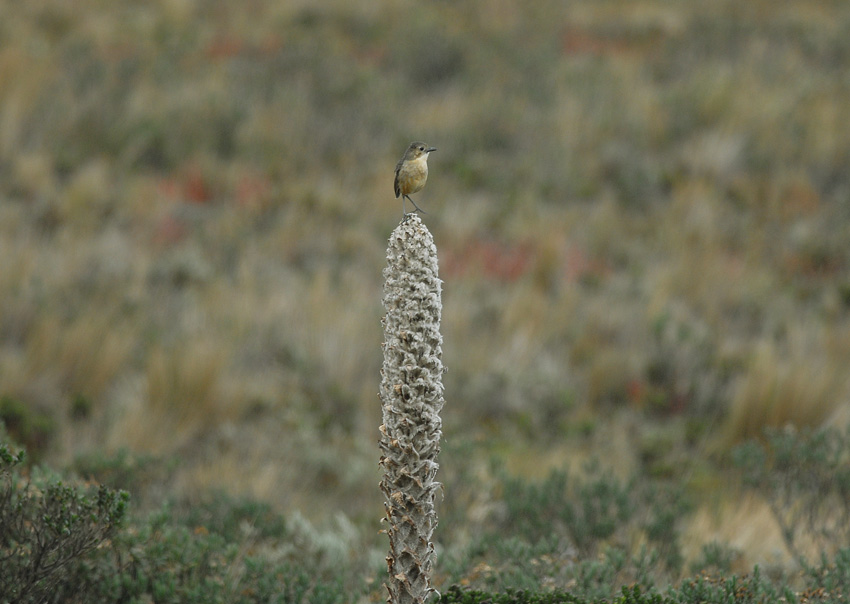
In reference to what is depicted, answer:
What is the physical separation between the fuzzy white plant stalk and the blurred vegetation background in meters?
2.37

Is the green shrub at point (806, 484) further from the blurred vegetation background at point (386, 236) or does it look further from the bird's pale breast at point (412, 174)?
the bird's pale breast at point (412, 174)

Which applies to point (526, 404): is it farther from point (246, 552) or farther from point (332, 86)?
point (332, 86)

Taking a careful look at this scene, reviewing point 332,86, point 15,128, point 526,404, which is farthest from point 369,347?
point 332,86

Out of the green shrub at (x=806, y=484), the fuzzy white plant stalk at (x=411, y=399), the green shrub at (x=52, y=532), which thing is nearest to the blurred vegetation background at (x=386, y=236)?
the green shrub at (x=806, y=484)

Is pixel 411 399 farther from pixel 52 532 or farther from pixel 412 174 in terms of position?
pixel 52 532

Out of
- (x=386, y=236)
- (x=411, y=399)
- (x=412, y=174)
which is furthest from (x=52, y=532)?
(x=386, y=236)

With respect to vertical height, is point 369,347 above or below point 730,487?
above

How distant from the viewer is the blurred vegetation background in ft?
19.0

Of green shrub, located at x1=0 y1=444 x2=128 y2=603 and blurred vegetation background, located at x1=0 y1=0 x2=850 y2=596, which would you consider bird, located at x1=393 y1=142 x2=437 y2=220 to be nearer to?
green shrub, located at x1=0 y1=444 x2=128 y2=603

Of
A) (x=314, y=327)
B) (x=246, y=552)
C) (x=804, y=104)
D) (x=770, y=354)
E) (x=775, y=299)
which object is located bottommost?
(x=246, y=552)

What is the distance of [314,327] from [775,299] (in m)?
4.63

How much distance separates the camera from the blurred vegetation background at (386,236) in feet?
19.0

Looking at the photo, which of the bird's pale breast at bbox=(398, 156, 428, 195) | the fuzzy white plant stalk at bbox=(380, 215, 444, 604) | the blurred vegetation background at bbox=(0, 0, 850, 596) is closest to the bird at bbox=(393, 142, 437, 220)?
the bird's pale breast at bbox=(398, 156, 428, 195)

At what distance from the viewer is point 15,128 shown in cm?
970
